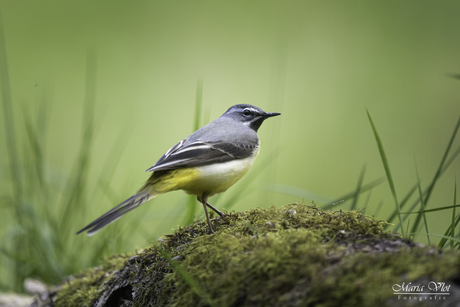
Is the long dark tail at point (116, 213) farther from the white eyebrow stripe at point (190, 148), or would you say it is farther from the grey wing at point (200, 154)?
the white eyebrow stripe at point (190, 148)

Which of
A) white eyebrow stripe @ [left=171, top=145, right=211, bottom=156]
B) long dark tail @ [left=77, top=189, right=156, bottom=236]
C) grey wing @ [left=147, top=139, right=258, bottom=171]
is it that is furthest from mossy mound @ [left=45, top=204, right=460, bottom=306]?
white eyebrow stripe @ [left=171, top=145, right=211, bottom=156]

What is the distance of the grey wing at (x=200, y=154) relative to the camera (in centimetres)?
337

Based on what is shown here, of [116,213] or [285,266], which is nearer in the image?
[285,266]

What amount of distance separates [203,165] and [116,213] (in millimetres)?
1009

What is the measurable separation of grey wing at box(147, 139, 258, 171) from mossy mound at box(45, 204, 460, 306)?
0.65 meters

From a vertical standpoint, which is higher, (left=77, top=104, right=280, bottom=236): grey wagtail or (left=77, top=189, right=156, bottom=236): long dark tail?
(left=77, top=104, right=280, bottom=236): grey wagtail

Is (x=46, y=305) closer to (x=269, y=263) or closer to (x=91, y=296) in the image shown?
(x=91, y=296)

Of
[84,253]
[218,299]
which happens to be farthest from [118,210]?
[84,253]

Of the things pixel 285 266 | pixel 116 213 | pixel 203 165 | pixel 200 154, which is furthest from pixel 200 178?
pixel 285 266

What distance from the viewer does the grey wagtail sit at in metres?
3.19

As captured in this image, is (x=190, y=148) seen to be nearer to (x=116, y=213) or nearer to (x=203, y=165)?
(x=203, y=165)

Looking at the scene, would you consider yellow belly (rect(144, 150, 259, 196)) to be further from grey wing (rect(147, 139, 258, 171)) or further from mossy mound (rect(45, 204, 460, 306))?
mossy mound (rect(45, 204, 460, 306))

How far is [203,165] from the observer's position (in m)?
3.53

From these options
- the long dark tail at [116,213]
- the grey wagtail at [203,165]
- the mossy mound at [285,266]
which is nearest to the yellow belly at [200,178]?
the grey wagtail at [203,165]
